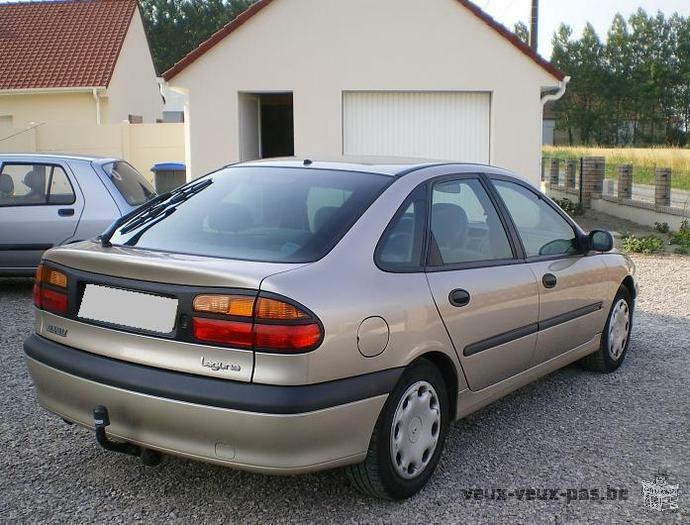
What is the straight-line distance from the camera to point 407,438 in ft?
12.7

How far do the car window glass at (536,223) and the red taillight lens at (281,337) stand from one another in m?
2.05

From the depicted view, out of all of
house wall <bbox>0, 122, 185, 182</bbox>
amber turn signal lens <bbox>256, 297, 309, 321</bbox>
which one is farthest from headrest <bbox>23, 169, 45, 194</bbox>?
house wall <bbox>0, 122, 185, 182</bbox>

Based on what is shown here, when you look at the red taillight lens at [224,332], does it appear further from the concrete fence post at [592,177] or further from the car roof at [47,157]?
the concrete fence post at [592,177]

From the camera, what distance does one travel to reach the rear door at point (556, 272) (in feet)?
16.4

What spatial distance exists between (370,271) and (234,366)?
0.75 metres

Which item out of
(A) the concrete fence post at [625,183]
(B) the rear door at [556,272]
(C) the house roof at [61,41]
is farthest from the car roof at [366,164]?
(C) the house roof at [61,41]

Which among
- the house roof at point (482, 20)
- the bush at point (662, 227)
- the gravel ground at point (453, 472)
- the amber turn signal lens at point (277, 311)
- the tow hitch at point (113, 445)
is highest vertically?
the house roof at point (482, 20)

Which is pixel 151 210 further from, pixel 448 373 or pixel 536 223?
pixel 536 223

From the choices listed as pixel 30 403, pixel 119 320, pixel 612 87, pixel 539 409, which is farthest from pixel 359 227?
pixel 612 87

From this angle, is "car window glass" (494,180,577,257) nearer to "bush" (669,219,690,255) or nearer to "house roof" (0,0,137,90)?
"bush" (669,219,690,255)

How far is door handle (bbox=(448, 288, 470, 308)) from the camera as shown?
4117 mm

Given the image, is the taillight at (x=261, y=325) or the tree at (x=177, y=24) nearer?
the taillight at (x=261, y=325)

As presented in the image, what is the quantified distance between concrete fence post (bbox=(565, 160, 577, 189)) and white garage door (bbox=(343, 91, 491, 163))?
308 inches

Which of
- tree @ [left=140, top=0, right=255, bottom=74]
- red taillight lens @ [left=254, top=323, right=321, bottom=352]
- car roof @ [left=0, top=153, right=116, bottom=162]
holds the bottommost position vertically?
red taillight lens @ [left=254, top=323, right=321, bottom=352]
